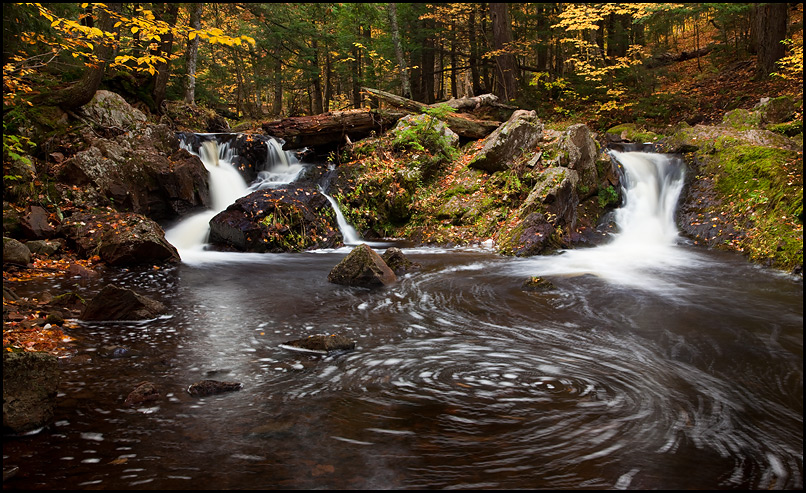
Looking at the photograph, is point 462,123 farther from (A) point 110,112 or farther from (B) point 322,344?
(B) point 322,344

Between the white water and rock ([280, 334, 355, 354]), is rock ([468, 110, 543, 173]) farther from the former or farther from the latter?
rock ([280, 334, 355, 354])

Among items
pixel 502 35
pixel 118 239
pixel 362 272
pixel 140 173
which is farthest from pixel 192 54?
pixel 362 272

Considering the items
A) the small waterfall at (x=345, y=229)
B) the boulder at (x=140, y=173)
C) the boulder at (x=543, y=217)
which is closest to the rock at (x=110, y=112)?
the boulder at (x=140, y=173)

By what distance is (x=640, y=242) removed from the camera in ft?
36.2

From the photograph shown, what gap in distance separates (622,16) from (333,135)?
15.9 meters

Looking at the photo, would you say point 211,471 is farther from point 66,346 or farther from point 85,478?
point 66,346

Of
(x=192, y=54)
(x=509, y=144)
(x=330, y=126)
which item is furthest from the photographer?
(x=192, y=54)

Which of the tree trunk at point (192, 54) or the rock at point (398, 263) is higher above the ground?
the tree trunk at point (192, 54)

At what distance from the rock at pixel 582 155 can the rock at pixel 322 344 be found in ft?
28.3

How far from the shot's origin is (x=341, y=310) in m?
6.58

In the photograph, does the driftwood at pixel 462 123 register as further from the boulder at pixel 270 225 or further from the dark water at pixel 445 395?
the dark water at pixel 445 395

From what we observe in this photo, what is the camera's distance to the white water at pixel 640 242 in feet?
28.0

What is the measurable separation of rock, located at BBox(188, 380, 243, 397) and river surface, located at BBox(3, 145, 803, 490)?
0.08 metres

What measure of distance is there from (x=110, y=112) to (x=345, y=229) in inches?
282
